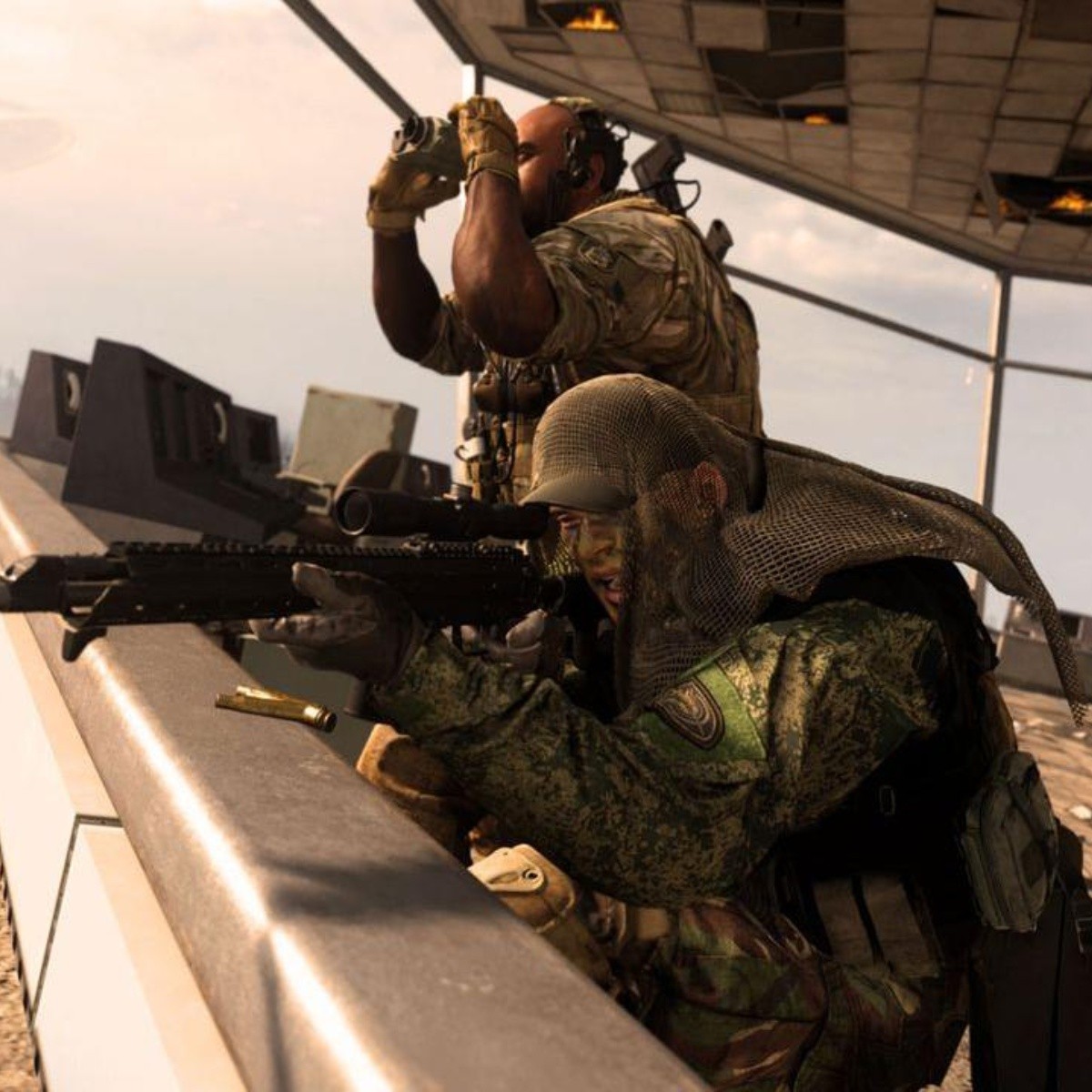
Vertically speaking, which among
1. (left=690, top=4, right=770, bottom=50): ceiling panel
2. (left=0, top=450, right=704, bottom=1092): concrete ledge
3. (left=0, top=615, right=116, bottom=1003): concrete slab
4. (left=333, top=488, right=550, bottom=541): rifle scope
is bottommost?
(left=0, top=615, right=116, bottom=1003): concrete slab

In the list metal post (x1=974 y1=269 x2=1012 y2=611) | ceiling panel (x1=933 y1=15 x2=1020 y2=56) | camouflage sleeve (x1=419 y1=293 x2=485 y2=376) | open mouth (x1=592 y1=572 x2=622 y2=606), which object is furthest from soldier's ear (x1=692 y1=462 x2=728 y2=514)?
metal post (x1=974 y1=269 x2=1012 y2=611)

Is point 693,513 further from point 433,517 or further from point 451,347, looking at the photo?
point 451,347

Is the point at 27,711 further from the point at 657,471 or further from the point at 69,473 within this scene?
the point at 69,473

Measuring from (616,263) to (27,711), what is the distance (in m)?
1.03

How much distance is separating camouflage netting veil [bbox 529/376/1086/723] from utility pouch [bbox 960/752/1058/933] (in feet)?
0.81

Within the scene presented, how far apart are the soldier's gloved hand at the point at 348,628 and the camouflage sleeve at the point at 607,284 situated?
0.86 meters

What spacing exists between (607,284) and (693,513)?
24.6 inches

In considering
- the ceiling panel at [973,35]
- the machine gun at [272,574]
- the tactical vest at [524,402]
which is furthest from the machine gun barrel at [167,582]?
the ceiling panel at [973,35]

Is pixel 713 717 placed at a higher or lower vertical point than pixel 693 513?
lower

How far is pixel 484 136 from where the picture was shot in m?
1.87

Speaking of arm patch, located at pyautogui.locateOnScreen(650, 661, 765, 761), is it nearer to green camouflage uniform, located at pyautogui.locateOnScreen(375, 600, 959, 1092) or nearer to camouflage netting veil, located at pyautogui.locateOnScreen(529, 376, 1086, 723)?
green camouflage uniform, located at pyautogui.locateOnScreen(375, 600, 959, 1092)

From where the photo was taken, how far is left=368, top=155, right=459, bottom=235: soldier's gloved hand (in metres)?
2.17

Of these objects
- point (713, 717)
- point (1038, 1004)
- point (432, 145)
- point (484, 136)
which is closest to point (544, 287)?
point (484, 136)

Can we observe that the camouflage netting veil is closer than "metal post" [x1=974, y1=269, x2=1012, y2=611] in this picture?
Yes
